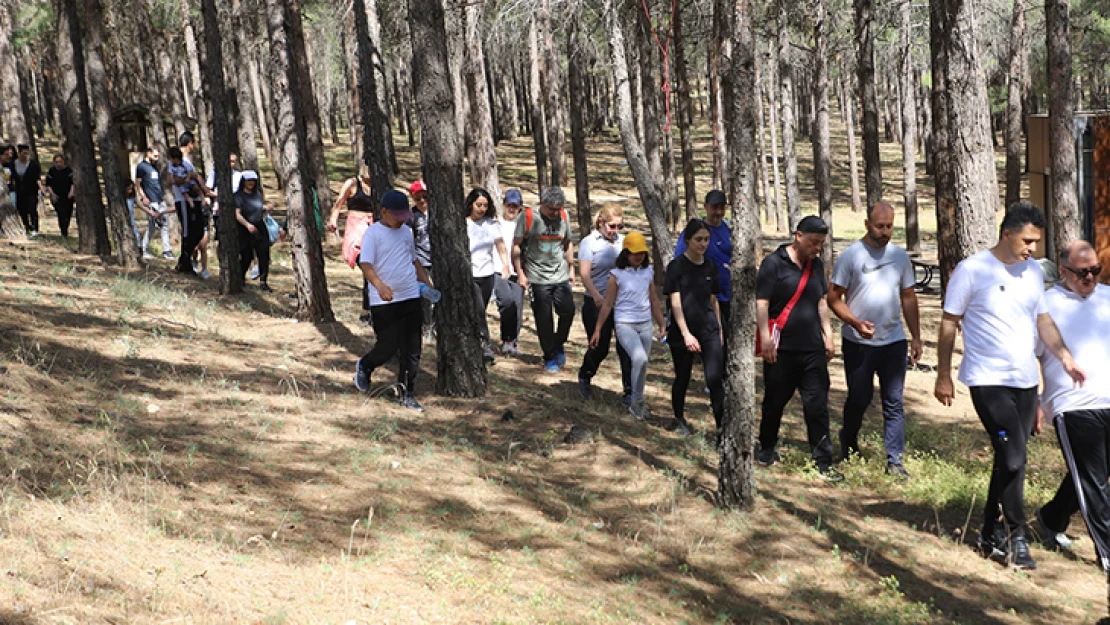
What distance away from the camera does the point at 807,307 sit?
7488 mm

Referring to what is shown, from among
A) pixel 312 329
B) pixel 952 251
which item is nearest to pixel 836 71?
pixel 952 251

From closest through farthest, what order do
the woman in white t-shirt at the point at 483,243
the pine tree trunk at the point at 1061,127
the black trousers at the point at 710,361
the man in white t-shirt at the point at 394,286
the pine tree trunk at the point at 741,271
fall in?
1. the pine tree trunk at the point at 741,271
2. the man in white t-shirt at the point at 394,286
3. the black trousers at the point at 710,361
4. the woman in white t-shirt at the point at 483,243
5. the pine tree trunk at the point at 1061,127

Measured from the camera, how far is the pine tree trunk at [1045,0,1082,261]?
12.1 meters

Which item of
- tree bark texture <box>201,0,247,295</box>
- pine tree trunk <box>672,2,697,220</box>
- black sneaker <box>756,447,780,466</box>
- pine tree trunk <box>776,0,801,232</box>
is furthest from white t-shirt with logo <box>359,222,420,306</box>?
pine tree trunk <box>776,0,801,232</box>

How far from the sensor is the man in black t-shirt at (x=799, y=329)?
7.46 m

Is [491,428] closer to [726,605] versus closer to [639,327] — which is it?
[639,327]

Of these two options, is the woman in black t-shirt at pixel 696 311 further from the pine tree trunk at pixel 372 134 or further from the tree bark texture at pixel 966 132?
the pine tree trunk at pixel 372 134

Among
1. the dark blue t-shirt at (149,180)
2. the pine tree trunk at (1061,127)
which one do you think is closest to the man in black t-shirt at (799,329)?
the pine tree trunk at (1061,127)

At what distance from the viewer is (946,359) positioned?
622 cm

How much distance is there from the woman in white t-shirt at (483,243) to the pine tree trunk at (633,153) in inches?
178

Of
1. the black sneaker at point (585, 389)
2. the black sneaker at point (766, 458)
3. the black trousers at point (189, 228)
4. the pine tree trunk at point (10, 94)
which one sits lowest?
the black sneaker at point (766, 458)

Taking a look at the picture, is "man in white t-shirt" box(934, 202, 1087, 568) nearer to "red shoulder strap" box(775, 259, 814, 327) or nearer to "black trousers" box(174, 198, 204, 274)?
"red shoulder strap" box(775, 259, 814, 327)

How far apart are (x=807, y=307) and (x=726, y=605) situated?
106 inches

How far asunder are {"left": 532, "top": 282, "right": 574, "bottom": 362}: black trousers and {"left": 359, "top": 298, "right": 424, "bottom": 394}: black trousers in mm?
2384
